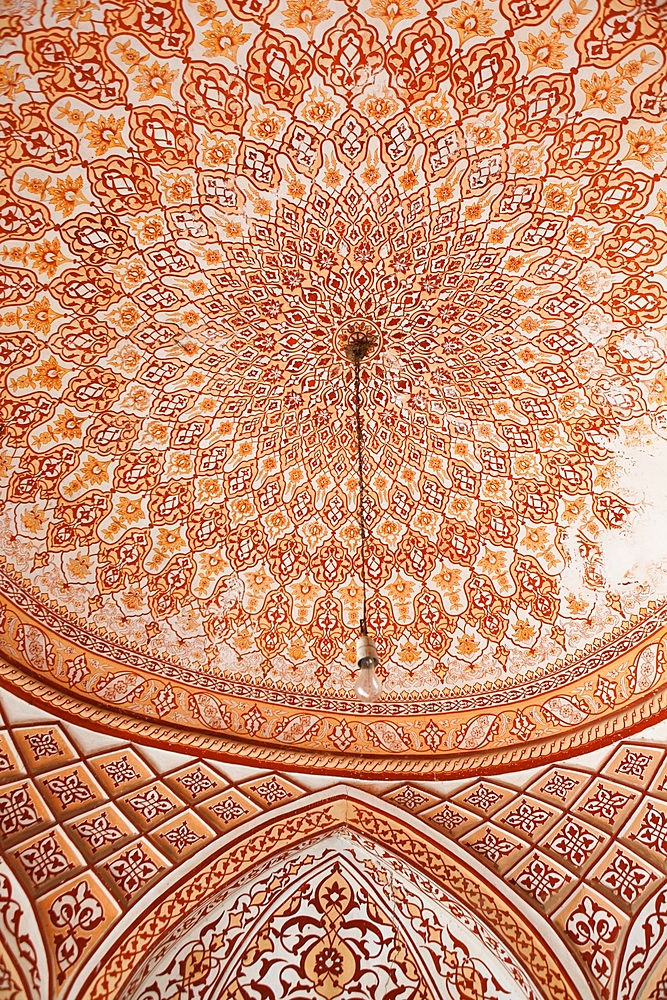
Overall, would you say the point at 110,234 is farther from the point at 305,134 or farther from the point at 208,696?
the point at 208,696

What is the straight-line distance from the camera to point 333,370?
5.72 m

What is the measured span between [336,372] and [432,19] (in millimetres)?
2106

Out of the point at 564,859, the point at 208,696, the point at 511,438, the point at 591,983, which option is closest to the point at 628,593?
the point at 511,438

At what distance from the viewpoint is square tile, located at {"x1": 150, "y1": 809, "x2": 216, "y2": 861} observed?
5.45 meters

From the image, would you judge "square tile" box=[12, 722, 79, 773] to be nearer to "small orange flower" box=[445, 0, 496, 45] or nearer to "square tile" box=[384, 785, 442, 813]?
"square tile" box=[384, 785, 442, 813]

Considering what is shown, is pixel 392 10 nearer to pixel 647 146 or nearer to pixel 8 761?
pixel 647 146

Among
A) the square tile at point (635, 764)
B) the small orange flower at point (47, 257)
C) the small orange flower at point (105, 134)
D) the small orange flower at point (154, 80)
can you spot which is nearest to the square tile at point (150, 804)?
the square tile at point (635, 764)

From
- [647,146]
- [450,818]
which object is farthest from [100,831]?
[647,146]

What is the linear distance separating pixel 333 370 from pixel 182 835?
3.03m

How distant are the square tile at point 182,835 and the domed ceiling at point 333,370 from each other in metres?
0.47

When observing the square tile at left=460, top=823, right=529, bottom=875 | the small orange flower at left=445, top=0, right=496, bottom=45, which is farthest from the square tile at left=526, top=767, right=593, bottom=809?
the small orange flower at left=445, top=0, right=496, bottom=45

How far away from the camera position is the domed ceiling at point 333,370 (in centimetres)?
447

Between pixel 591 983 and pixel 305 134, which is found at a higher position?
pixel 305 134

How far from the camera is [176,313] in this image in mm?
5418
